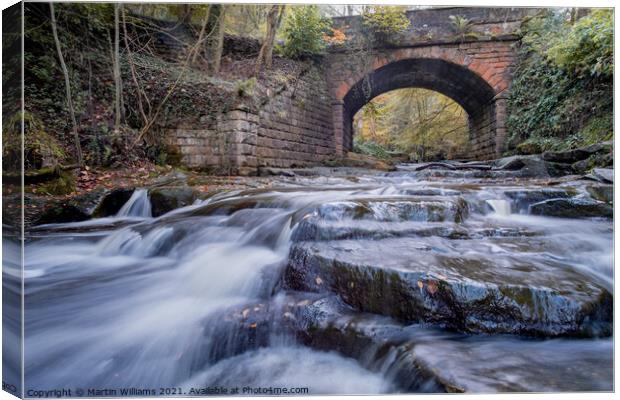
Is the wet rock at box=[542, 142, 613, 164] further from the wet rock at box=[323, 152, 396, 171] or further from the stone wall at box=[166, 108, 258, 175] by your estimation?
the stone wall at box=[166, 108, 258, 175]

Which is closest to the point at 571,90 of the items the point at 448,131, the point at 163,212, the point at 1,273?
the point at 163,212

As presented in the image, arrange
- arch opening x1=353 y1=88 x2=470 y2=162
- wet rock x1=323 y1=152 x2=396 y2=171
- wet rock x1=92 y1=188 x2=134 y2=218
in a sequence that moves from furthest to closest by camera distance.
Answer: arch opening x1=353 y1=88 x2=470 y2=162 → wet rock x1=323 y1=152 x2=396 y2=171 → wet rock x1=92 y1=188 x2=134 y2=218

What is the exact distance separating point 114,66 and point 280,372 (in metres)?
4.20

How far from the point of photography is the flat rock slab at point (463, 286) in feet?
4.62

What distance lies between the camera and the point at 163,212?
3.36 meters

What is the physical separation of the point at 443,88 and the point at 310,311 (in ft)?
36.2

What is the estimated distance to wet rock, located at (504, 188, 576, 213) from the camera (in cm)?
279

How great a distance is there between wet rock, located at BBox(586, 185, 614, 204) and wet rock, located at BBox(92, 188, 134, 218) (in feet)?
13.6

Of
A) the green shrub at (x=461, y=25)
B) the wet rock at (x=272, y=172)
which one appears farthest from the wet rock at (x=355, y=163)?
the green shrub at (x=461, y=25)

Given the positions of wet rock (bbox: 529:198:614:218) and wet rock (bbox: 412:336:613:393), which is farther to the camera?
wet rock (bbox: 529:198:614:218)

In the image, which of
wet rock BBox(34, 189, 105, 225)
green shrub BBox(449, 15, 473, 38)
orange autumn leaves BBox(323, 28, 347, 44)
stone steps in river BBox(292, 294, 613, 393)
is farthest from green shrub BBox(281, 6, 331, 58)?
stone steps in river BBox(292, 294, 613, 393)

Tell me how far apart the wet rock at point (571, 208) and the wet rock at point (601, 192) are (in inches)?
1.6

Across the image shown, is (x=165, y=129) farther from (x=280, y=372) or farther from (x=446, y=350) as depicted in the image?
(x=446, y=350)

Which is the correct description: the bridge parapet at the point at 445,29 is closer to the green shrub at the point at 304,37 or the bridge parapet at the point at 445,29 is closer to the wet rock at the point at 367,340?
the green shrub at the point at 304,37
